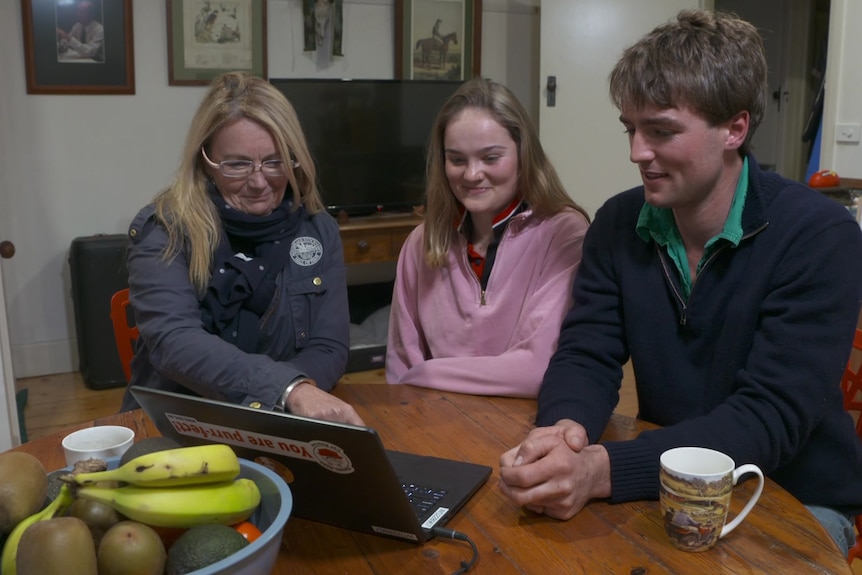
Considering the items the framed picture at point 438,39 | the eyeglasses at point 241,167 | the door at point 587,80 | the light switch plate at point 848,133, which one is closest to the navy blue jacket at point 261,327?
the eyeglasses at point 241,167

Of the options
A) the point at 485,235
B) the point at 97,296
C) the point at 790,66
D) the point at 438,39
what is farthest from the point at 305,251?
the point at 790,66

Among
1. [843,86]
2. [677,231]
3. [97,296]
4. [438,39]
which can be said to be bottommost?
[97,296]

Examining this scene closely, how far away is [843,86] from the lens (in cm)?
411

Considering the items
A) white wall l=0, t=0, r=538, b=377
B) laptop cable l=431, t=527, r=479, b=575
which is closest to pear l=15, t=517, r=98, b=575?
laptop cable l=431, t=527, r=479, b=575

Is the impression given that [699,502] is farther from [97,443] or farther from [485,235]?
[485,235]

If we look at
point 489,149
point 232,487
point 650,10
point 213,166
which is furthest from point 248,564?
point 650,10

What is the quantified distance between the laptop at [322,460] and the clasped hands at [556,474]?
0.27ft

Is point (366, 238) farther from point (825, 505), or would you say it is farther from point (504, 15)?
point (825, 505)

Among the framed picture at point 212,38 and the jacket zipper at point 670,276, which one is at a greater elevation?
the framed picture at point 212,38

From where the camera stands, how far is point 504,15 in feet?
15.7

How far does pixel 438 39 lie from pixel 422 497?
3793mm

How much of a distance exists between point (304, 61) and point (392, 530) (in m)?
3.66

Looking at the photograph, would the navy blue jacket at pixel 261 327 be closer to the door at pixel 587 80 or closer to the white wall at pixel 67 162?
the white wall at pixel 67 162

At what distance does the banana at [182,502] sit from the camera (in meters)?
0.79
